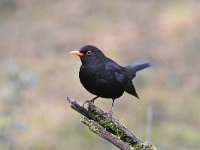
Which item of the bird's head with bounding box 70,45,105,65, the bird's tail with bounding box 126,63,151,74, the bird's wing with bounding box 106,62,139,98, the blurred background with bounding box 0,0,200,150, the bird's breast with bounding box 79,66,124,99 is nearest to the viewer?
the bird's breast with bounding box 79,66,124,99

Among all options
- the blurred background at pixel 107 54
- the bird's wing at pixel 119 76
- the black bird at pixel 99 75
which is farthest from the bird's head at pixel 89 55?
the blurred background at pixel 107 54

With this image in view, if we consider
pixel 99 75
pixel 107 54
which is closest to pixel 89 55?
pixel 99 75

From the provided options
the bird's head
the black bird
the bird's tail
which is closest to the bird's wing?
the black bird

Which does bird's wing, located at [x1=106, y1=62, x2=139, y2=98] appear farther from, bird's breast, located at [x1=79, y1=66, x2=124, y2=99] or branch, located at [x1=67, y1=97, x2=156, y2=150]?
branch, located at [x1=67, y1=97, x2=156, y2=150]

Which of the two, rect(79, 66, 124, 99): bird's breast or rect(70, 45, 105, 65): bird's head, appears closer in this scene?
rect(79, 66, 124, 99): bird's breast

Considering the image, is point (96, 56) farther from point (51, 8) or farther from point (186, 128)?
point (51, 8)

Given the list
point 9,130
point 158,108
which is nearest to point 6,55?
point 158,108
